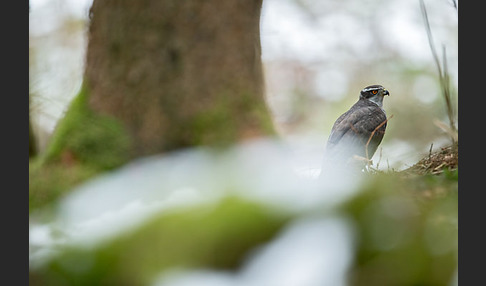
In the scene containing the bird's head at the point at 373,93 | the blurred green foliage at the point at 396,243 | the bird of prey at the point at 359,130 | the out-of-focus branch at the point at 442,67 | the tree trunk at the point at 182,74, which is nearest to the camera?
the blurred green foliage at the point at 396,243

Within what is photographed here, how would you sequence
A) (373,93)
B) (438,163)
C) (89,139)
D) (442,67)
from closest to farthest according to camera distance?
(438,163), (442,67), (89,139), (373,93)

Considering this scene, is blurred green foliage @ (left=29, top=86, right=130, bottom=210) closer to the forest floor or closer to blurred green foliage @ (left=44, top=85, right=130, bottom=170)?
blurred green foliage @ (left=44, top=85, right=130, bottom=170)

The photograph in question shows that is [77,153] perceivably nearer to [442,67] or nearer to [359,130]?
[359,130]

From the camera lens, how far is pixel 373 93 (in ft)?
10.7

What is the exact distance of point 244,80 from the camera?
3.17m

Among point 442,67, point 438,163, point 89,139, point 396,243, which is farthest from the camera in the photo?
point 89,139

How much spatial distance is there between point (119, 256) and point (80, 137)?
172 centimetres

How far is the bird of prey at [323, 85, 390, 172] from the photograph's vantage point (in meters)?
2.94

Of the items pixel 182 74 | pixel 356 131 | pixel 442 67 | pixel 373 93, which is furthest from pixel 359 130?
pixel 182 74

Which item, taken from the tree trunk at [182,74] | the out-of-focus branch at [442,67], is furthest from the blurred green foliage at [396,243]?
the tree trunk at [182,74]

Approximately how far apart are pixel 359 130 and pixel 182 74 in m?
1.19

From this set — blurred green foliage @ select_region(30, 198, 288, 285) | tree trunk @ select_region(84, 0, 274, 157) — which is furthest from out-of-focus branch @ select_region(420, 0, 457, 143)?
blurred green foliage @ select_region(30, 198, 288, 285)

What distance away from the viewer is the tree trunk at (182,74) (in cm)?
304

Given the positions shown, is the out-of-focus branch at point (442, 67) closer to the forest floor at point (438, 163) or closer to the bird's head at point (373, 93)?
the forest floor at point (438, 163)
